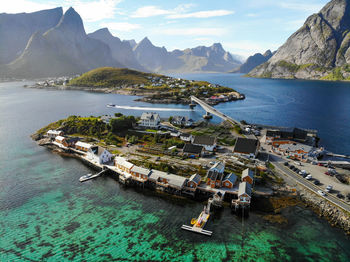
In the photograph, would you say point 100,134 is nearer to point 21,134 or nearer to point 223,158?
point 21,134

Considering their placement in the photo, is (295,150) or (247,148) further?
(247,148)

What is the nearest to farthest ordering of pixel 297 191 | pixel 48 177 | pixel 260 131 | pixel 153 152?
1. pixel 297 191
2. pixel 48 177
3. pixel 153 152
4. pixel 260 131

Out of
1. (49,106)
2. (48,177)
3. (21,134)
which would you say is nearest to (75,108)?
(49,106)

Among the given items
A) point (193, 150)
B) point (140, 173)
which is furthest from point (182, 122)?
point (140, 173)

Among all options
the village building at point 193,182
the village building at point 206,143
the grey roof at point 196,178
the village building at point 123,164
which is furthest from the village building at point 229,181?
the village building at point 123,164

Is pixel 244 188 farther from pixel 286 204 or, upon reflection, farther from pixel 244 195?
pixel 286 204

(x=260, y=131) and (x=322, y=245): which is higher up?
(x=260, y=131)
